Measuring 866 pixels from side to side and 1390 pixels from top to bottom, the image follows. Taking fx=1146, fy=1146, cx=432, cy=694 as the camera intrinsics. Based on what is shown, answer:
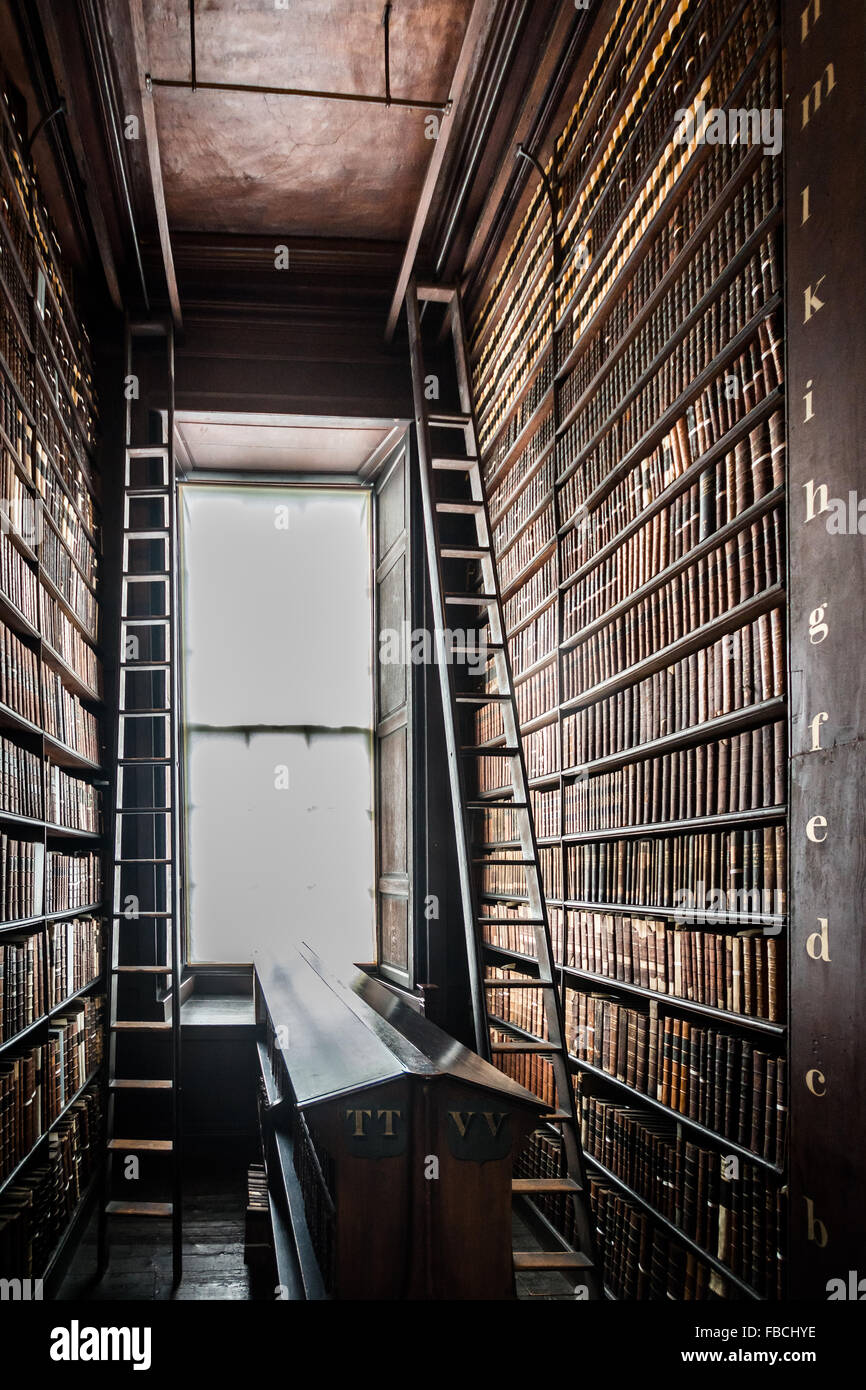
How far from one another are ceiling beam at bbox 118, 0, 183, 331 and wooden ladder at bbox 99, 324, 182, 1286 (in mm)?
462

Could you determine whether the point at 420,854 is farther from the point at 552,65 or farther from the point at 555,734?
the point at 552,65

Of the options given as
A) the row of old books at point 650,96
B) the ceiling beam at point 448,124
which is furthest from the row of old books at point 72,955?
the ceiling beam at point 448,124

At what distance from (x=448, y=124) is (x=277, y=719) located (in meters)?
3.45

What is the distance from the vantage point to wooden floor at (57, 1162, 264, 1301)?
388 centimetres

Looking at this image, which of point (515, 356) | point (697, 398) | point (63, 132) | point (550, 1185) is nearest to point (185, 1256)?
point (550, 1185)

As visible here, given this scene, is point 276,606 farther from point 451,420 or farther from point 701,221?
point 701,221

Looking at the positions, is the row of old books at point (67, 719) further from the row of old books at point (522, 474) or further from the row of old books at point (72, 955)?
the row of old books at point (522, 474)

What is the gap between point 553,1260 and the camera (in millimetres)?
3227

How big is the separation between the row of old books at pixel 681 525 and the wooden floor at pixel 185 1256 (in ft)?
8.53

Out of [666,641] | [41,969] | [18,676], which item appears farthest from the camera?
[41,969]

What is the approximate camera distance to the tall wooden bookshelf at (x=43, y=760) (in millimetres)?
3340


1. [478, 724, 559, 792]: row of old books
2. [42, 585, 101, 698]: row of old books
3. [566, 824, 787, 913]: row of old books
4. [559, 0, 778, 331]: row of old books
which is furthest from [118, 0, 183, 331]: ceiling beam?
[566, 824, 787, 913]: row of old books
